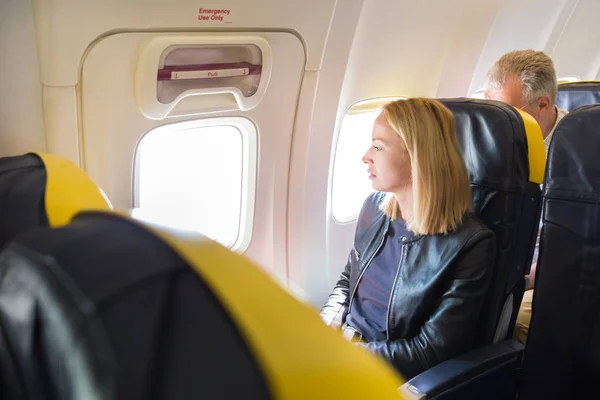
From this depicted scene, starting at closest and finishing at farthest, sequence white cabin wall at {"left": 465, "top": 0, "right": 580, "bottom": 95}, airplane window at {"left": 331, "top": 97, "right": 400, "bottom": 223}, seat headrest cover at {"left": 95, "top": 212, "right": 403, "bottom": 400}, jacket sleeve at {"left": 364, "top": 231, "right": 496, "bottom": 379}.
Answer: seat headrest cover at {"left": 95, "top": 212, "right": 403, "bottom": 400} < jacket sleeve at {"left": 364, "top": 231, "right": 496, "bottom": 379} < airplane window at {"left": 331, "top": 97, "right": 400, "bottom": 223} < white cabin wall at {"left": 465, "top": 0, "right": 580, "bottom": 95}

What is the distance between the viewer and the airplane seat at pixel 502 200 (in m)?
1.79

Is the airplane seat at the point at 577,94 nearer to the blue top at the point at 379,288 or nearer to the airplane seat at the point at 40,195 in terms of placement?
the blue top at the point at 379,288

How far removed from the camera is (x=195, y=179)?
2.33 meters

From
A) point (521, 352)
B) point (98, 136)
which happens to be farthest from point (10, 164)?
point (521, 352)

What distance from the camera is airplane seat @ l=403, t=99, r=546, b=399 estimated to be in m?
1.79

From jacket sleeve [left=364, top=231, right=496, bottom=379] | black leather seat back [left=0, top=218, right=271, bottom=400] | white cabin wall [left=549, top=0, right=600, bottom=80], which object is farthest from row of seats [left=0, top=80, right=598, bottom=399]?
white cabin wall [left=549, top=0, right=600, bottom=80]

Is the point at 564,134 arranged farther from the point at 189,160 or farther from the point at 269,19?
the point at 189,160

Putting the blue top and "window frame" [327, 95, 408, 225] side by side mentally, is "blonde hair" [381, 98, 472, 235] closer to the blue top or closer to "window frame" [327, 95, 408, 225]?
the blue top

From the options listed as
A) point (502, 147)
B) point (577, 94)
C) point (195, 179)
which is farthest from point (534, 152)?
point (577, 94)

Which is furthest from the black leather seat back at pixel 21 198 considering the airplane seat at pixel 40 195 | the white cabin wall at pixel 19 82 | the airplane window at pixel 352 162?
the airplane window at pixel 352 162

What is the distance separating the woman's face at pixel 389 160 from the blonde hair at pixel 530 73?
1.17 meters

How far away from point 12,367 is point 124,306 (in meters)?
0.12

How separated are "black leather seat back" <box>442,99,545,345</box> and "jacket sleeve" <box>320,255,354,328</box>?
1.86 feet

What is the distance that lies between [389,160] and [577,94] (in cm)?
197
